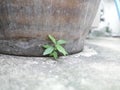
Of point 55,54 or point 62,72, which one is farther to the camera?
point 55,54

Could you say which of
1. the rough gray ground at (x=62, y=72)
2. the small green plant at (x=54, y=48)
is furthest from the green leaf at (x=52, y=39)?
the rough gray ground at (x=62, y=72)

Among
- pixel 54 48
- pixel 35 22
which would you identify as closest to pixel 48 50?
pixel 54 48

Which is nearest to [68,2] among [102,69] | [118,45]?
[102,69]

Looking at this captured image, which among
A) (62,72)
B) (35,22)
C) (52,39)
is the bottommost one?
(62,72)

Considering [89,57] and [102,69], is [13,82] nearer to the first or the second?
[102,69]

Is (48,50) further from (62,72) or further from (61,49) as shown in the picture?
(62,72)

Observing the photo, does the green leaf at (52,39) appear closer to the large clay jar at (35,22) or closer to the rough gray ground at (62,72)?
the large clay jar at (35,22)
